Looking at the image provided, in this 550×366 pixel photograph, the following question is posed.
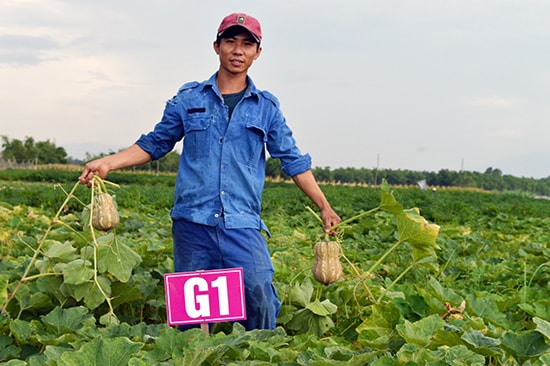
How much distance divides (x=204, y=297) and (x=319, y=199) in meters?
0.79

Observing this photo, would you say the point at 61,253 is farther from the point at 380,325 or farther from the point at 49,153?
the point at 49,153

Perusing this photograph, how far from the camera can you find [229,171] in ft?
11.3

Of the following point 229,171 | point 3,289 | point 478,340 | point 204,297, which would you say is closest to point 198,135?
point 229,171

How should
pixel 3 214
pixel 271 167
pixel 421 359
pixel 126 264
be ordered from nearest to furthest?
pixel 421 359
pixel 126 264
pixel 3 214
pixel 271 167

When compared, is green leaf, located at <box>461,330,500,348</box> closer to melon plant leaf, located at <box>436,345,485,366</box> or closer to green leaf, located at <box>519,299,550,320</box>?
melon plant leaf, located at <box>436,345,485,366</box>

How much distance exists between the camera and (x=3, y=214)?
7789 mm

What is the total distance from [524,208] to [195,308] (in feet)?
41.8

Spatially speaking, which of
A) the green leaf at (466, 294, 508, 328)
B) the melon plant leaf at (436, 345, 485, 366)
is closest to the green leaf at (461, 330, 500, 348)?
the melon plant leaf at (436, 345, 485, 366)

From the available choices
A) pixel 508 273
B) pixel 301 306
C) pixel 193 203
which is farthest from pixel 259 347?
pixel 508 273

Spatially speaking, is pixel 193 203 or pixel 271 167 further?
pixel 271 167

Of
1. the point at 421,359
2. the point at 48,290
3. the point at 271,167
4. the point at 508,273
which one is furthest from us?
the point at 271,167

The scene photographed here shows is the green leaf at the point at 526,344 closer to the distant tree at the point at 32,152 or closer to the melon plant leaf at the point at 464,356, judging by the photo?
the melon plant leaf at the point at 464,356

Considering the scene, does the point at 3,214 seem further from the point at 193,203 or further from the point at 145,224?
the point at 193,203

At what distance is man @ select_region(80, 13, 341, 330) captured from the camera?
134 inches
